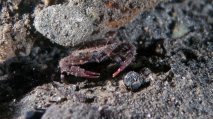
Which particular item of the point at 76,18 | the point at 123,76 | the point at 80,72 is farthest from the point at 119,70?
the point at 76,18

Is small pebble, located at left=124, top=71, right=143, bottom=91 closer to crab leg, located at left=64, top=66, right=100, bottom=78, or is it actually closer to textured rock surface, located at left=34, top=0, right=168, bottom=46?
crab leg, located at left=64, top=66, right=100, bottom=78

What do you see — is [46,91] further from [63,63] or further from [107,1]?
[107,1]

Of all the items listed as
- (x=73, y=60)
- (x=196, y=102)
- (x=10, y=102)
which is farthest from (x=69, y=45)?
(x=196, y=102)

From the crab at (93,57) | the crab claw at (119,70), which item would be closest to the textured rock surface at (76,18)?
the crab at (93,57)

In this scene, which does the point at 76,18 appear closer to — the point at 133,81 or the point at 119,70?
the point at 119,70

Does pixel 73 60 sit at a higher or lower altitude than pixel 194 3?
higher

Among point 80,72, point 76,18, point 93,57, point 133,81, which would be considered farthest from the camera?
point 93,57

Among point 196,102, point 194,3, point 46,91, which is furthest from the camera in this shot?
point 194,3
